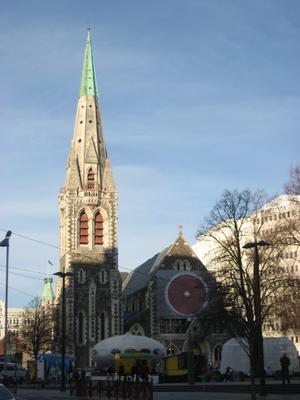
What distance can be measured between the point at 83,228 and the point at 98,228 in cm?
192

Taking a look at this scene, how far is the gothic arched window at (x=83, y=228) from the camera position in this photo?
297ft

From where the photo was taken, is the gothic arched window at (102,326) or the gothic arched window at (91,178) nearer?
the gothic arched window at (102,326)

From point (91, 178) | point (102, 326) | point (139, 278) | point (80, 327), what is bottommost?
point (80, 327)

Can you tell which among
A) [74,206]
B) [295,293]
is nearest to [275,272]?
[295,293]

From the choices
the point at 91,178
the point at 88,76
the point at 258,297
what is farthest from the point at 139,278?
the point at 258,297

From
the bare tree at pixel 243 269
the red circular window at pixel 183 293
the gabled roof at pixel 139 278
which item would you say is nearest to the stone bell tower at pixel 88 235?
the red circular window at pixel 183 293

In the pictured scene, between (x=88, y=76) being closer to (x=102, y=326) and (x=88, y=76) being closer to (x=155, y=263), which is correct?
(x=155, y=263)

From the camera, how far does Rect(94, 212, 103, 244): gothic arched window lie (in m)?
91.0

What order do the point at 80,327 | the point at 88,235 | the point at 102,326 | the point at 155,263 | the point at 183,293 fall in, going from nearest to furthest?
the point at 183,293 < the point at 80,327 < the point at 102,326 < the point at 88,235 < the point at 155,263

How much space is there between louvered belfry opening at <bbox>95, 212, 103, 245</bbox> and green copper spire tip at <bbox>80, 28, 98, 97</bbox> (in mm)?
17487

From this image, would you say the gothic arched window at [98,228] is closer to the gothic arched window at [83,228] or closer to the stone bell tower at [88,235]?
the stone bell tower at [88,235]

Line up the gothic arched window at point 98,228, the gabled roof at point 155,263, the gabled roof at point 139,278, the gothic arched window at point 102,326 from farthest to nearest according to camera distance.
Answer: the gabled roof at point 139,278 → the gabled roof at point 155,263 → the gothic arched window at point 98,228 → the gothic arched window at point 102,326

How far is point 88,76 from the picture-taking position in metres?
98.6

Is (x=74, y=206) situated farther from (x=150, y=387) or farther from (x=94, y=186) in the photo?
(x=150, y=387)
